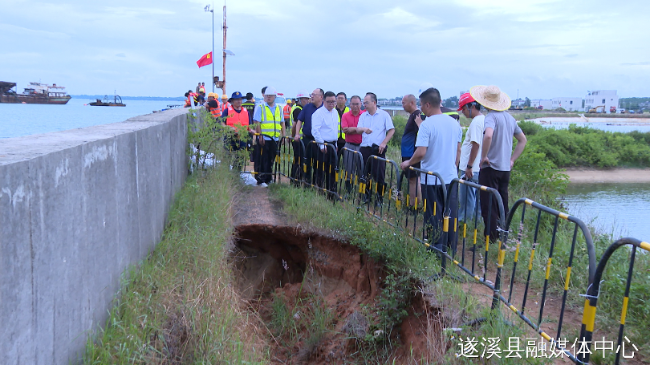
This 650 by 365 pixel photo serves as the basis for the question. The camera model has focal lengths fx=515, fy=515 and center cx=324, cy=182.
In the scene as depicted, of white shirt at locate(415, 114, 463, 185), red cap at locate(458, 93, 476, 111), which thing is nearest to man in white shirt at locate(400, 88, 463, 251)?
white shirt at locate(415, 114, 463, 185)

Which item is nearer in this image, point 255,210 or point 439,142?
point 439,142

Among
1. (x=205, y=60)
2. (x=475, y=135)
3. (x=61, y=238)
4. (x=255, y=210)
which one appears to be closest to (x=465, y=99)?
(x=475, y=135)

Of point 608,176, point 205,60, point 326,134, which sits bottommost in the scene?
point 608,176

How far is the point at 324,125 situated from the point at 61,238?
6.84m

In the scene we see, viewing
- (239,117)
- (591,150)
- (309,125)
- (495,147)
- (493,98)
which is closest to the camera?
(495,147)

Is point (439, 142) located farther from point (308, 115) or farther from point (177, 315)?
point (308, 115)

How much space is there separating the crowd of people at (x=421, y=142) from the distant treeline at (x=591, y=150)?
54.9ft

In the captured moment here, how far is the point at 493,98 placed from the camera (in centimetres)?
624

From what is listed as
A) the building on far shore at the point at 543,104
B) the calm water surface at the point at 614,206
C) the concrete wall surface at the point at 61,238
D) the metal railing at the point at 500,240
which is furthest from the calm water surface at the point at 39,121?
the building on far shore at the point at 543,104

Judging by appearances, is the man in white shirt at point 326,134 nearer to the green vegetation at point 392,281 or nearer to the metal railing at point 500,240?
the metal railing at point 500,240

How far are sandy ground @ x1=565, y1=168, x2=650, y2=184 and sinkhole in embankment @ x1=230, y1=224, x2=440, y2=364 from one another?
60.2 ft

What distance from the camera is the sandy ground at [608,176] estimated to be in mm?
23234

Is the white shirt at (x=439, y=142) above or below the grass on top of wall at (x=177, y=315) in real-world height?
above

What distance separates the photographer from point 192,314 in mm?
3611
